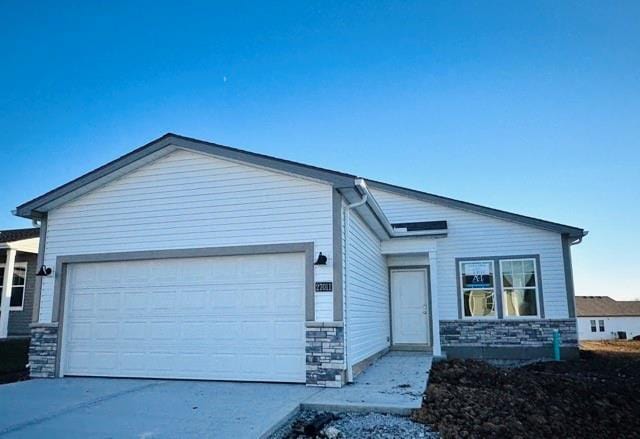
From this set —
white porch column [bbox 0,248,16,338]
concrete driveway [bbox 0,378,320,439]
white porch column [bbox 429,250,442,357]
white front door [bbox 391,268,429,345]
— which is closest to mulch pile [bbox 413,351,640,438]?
concrete driveway [bbox 0,378,320,439]

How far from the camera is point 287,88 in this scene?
13188mm

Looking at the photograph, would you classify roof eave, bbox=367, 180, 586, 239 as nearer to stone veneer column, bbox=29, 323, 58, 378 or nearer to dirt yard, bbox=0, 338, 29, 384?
stone veneer column, bbox=29, 323, 58, 378

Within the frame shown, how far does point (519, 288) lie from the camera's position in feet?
41.7

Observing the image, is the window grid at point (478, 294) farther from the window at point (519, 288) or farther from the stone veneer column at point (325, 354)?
the stone veneer column at point (325, 354)

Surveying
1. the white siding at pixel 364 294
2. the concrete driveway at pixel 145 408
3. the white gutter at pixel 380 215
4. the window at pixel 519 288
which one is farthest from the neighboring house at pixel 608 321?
the concrete driveway at pixel 145 408

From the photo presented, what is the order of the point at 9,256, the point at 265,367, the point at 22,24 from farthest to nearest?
1. the point at 9,256
2. the point at 22,24
3. the point at 265,367

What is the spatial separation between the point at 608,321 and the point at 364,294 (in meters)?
40.4

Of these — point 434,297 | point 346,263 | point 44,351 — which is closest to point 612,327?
point 434,297

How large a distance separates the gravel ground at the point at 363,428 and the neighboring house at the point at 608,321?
136 ft

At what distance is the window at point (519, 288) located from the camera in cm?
1261

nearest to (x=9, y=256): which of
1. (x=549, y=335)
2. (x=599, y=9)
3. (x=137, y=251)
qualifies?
(x=137, y=251)

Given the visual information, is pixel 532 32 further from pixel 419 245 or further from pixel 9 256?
pixel 9 256

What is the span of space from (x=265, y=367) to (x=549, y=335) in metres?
8.26

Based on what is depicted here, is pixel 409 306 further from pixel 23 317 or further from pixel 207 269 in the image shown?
pixel 23 317
